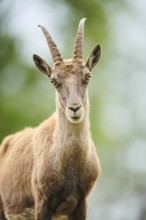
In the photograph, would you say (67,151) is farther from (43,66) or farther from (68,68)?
(43,66)

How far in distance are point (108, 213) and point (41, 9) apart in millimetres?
16314

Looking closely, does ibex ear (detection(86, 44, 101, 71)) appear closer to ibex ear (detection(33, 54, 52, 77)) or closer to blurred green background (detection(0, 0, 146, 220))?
ibex ear (detection(33, 54, 52, 77))

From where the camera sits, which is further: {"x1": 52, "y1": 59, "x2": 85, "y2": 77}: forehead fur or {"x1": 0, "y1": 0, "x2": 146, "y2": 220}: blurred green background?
{"x1": 0, "y1": 0, "x2": 146, "y2": 220}: blurred green background

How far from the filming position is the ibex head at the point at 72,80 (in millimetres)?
17500

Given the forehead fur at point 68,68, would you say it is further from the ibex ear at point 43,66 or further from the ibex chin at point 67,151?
the ibex ear at point 43,66

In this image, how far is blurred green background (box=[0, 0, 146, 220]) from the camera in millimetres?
45062

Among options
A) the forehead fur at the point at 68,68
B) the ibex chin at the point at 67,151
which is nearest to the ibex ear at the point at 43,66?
the ibex chin at the point at 67,151

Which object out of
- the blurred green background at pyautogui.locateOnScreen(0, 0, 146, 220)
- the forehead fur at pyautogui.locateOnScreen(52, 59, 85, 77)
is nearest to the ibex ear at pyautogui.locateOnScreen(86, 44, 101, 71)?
the forehead fur at pyautogui.locateOnScreen(52, 59, 85, 77)

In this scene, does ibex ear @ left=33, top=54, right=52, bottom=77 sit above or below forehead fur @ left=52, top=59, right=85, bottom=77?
above

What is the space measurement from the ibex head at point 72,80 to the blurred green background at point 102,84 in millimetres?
20614

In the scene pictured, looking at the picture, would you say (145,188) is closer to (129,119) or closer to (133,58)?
(129,119)

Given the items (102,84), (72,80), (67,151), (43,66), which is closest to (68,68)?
(72,80)

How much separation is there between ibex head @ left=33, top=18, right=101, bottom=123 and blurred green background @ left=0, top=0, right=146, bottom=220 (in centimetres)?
2061

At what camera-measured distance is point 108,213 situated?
40625 mm
